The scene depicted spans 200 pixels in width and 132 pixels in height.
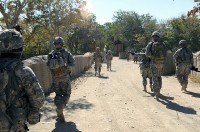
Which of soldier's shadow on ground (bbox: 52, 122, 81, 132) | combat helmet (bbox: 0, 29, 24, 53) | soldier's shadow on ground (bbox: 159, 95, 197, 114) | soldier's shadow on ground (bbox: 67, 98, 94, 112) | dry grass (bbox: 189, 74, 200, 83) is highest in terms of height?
combat helmet (bbox: 0, 29, 24, 53)

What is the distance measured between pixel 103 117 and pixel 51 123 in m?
1.46

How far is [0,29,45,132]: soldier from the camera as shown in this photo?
13.6ft

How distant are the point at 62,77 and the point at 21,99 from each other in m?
4.17

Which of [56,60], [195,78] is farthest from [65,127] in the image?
[195,78]

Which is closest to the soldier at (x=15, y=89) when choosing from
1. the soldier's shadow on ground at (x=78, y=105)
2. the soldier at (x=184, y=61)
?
the soldier's shadow on ground at (x=78, y=105)

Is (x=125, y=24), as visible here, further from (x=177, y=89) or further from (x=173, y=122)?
(x=173, y=122)

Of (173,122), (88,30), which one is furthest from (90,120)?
(88,30)

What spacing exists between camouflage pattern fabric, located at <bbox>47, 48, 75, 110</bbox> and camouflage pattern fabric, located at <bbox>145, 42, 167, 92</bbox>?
407 centimetres

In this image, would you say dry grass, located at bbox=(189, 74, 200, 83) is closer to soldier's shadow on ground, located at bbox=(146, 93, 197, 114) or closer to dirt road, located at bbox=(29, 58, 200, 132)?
dirt road, located at bbox=(29, 58, 200, 132)

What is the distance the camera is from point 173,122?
8.65 m

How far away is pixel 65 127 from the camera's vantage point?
8.20 meters

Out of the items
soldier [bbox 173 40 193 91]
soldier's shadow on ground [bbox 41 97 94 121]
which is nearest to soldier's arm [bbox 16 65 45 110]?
soldier's shadow on ground [bbox 41 97 94 121]

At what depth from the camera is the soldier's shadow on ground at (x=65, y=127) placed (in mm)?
7927

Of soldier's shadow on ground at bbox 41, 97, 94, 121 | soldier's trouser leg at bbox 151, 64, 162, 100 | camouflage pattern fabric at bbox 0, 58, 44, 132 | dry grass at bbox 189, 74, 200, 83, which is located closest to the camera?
camouflage pattern fabric at bbox 0, 58, 44, 132
